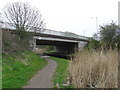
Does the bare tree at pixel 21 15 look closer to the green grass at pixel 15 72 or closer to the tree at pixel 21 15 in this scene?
the tree at pixel 21 15

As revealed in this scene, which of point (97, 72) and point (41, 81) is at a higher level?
point (97, 72)

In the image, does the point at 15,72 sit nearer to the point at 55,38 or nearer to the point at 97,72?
the point at 97,72

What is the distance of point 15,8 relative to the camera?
27.0 m

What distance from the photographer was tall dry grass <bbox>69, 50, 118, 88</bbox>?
568 cm

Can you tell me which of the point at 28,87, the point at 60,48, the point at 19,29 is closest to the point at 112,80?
the point at 28,87

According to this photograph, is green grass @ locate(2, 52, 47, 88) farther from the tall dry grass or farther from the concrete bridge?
the concrete bridge

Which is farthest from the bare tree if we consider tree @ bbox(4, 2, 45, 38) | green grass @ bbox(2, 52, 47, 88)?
green grass @ bbox(2, 52, 47, 88)

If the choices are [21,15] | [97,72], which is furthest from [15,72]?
[21,15]

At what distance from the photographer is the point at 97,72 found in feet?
20.8

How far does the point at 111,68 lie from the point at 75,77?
4.70ft

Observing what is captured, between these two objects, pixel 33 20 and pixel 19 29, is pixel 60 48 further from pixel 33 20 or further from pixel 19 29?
pixel 19 29

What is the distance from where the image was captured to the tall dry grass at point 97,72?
568cm

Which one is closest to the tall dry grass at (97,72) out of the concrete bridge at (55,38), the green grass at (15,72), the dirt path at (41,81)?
the dirt path at (41,81)

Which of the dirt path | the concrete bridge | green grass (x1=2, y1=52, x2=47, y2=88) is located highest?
the concrete bridge
